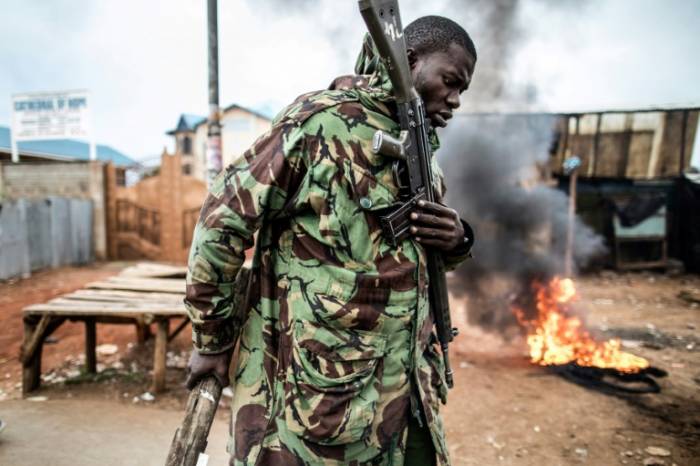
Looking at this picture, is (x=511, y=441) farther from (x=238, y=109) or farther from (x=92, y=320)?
(x=238, y=109)

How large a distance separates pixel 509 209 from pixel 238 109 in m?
26.1

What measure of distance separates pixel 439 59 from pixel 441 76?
6 cm

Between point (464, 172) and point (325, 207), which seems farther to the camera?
point (464, 172)

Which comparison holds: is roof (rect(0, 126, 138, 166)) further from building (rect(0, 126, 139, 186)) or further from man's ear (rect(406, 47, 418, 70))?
man's ear (rect(406, 47, 418, 70))

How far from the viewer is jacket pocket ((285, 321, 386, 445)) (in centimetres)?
129

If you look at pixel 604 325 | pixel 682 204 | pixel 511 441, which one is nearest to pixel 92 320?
pixel 511 441

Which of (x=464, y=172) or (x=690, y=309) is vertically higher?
(x=464, y=172)

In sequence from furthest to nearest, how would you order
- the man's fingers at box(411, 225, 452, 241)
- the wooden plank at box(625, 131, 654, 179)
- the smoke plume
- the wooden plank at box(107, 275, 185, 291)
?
the wooden plank at box(625, 131, 654, 179) < the smoke plume < the wooden plank at box(107, 275, 185, 291) < the man's fingers at box(411, 225, 452, 241)

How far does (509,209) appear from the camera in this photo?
8.59m

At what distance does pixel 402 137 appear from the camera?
1426mm

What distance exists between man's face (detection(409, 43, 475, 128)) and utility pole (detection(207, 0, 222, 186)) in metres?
3.85

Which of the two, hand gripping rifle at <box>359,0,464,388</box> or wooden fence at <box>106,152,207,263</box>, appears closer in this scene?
hand gripping rifle at <box>359,0,464,388</box>

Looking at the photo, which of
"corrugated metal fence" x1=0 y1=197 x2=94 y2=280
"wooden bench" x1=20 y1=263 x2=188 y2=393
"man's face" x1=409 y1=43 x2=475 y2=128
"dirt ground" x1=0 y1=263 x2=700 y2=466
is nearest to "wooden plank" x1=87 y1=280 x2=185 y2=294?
"wooden bench" x1=20 y1=263 x2=188 y2=393

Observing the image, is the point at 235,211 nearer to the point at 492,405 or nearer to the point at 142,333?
the point at 492,405
